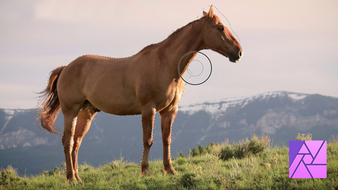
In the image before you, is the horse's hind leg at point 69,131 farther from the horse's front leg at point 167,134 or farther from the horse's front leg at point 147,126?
the horse's front leg at point 167,134

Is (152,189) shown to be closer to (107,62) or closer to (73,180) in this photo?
(73,180)

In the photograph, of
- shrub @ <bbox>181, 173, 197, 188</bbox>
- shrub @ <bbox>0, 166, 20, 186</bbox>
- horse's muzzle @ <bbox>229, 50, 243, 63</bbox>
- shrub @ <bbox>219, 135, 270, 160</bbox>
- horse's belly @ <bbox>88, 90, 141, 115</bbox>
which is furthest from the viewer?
shrub @ <bbox>219, 135, 270, 160</bbox>

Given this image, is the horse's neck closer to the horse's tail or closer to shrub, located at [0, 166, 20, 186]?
the horse's tail

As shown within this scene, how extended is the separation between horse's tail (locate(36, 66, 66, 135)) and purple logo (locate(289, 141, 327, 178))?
5839 millimetres

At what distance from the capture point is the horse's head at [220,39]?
5957 millimetres

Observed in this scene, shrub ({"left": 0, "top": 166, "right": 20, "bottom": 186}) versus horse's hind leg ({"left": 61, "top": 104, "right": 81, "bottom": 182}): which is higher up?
horse's hind leg ({"left": 61, "top": 104, "right": 81, "bottom": 182})

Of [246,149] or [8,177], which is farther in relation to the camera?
[246,149]

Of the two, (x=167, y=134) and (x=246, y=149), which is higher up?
(x=167, y=134)

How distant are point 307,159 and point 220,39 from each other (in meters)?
2.73

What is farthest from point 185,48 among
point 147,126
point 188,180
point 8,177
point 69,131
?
point 8,177

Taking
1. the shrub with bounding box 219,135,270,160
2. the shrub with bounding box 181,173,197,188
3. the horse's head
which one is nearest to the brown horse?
the horse's head

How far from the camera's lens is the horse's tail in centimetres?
825

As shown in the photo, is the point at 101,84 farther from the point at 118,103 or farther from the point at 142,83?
the point at 142,83

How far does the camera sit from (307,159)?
214 inches
